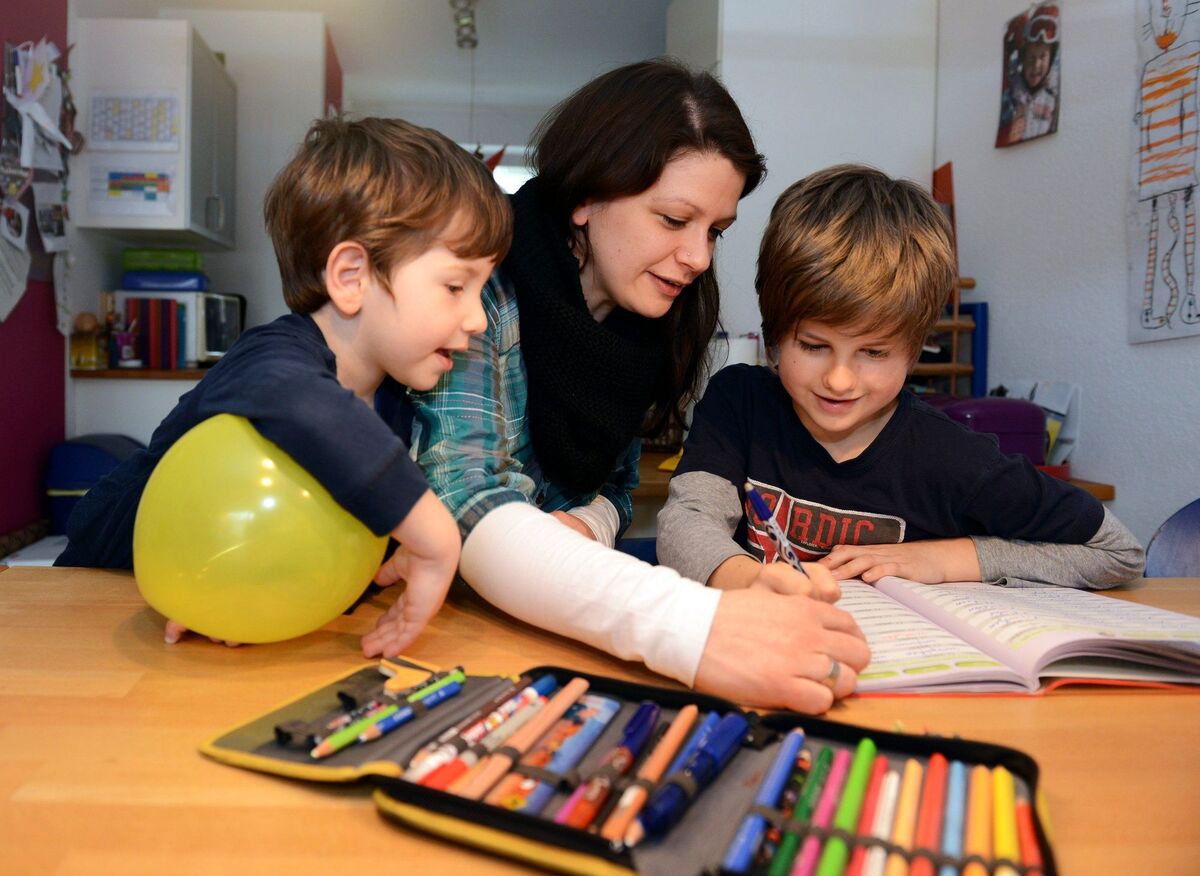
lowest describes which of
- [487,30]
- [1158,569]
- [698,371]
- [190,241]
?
[1158,569]

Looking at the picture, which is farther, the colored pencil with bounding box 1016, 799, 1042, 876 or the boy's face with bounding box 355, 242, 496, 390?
the boy's face with bounding box 355, 242, 496, 390

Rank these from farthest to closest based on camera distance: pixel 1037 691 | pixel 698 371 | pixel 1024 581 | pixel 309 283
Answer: pixel 698 371
pixel 1024 581
pixel 309 283
pixel 1037 691

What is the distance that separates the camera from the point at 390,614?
2.30 ft

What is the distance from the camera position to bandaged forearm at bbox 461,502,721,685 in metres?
0.62

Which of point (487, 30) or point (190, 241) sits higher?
point (487, 30)

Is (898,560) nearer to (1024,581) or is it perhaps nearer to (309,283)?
(1024,581)

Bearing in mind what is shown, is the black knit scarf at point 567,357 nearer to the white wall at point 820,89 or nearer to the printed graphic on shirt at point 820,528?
the printed graphic on shirt at point 820,528

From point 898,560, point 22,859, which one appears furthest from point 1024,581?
point 22,859

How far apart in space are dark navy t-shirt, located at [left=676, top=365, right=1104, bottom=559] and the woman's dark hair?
266 mm

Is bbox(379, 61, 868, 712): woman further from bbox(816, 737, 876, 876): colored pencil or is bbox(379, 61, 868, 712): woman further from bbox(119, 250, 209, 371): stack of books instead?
bbox(119, 250, 209, 371): stack of books

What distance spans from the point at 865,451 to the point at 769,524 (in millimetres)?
190

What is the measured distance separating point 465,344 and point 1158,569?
97 centimetres

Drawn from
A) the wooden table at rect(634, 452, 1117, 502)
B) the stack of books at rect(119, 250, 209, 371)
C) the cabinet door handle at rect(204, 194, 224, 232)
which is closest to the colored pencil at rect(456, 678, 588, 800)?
the wooden table at rect(634, 452, 1117, 502)

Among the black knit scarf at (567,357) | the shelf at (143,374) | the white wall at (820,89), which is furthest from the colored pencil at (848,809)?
the shelf at (143,374)
